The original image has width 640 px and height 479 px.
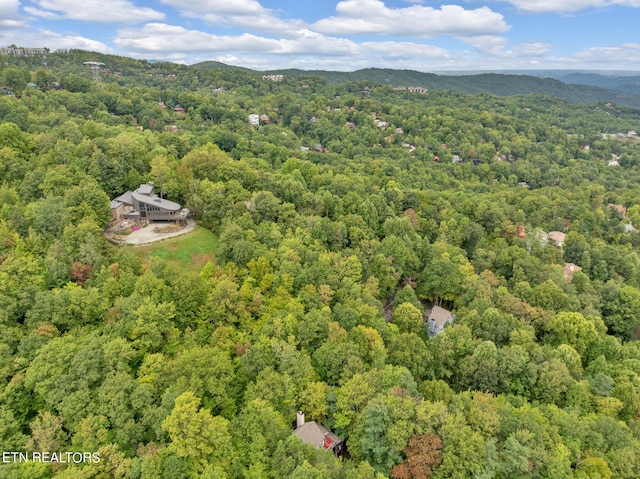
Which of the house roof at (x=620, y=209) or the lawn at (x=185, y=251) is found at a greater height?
the lawn at (x=185, y=251)

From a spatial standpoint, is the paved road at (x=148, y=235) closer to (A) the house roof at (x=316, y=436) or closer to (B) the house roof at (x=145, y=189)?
(B) the house roof at (x=145, y=189)

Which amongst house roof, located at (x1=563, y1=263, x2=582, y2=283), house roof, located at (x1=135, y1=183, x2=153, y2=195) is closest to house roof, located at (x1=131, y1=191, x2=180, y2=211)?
house roof, located at (x1=135, y1=183, x2=153, y2=195)

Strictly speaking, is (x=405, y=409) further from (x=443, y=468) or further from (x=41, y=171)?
(x=41, y=171)

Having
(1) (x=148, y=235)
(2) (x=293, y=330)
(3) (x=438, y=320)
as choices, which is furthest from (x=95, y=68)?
(3) (x=438, y=320)

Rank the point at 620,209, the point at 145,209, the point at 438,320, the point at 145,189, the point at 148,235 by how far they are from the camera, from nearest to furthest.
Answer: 1. the point at 148,235
2. the point at 438,320
3. the point at 145,209
4. the point at 145,189
5. the point at 620,209

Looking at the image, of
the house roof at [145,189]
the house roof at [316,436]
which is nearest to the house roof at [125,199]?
the house roof at [145,189]

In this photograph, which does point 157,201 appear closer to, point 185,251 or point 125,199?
point 125,199

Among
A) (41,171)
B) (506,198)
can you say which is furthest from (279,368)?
(506,198)
